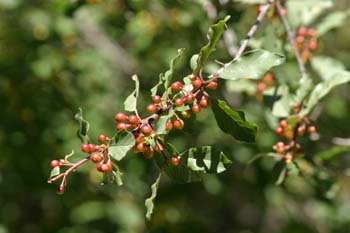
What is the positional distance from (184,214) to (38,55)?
1.60 m

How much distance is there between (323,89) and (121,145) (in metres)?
0.92

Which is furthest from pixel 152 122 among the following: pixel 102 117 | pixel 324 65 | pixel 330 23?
pixel 102 117

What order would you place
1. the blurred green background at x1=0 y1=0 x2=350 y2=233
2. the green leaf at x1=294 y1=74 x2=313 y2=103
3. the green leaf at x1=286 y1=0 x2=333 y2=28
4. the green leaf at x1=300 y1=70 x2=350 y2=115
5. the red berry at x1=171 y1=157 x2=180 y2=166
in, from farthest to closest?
1. the blurred green background at x1=0 y1=0 x2=350 y2=233
2. the green leaf at x1=286 y1=0 x2=333 y2=28
3. the green leaf at x1=294 y1=74 x2=313 y2=103
4. the green leaf at x1=300 y1=70 x2=350 y2=115
5. the red berry at x1=171 y1=157 x2=180 y2=166

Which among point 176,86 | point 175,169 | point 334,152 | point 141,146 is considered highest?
point 176,86

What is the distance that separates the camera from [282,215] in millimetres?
5840

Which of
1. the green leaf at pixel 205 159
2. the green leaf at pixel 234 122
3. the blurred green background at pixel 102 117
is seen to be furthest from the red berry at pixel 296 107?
the blurred green background at pixel 102 117

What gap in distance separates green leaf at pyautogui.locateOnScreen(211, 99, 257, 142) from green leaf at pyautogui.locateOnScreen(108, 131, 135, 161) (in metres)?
0.28

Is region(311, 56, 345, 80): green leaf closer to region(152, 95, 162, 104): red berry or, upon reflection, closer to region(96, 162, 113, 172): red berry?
region(152, 95, 162, 104): red berry

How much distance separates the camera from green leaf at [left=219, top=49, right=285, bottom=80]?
1.73 meters

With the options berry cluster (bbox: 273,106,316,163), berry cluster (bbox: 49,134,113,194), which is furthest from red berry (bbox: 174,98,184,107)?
berry cluster (bbox: 273,106,316,163)

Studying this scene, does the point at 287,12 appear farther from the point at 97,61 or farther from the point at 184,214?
the point at 184,214

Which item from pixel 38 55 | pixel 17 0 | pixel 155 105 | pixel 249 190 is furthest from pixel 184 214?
pixel 155 105

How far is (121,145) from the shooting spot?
1611 mm

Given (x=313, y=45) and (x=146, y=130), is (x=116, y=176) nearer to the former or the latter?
(x=146, y=130)
